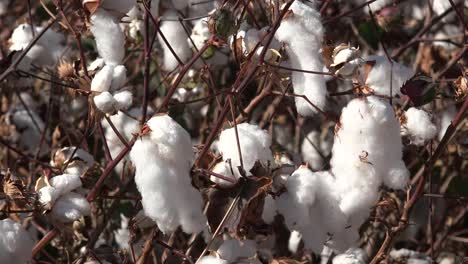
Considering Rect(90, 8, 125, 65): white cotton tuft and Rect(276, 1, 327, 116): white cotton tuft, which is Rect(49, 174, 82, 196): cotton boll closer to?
Rect(90, 8, 125, 65): white cotton tuft

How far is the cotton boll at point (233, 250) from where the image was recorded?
1261mm

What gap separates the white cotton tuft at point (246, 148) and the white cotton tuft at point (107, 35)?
25 centimetres

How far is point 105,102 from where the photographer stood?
1.29m

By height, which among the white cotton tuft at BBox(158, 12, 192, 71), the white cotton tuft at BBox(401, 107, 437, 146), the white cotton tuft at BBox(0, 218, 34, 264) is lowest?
the white cotton tuft at BBox(0, 218, 34, 264)

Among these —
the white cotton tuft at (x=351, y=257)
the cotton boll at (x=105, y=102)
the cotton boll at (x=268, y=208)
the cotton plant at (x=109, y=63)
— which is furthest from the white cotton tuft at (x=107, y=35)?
the white cotton tuft at (x=351, y=257)

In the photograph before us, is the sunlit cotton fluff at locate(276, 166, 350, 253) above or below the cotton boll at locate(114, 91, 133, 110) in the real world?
below

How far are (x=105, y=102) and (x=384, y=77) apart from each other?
43 cm

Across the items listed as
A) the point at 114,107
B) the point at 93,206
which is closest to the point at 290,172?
the point at 114,107

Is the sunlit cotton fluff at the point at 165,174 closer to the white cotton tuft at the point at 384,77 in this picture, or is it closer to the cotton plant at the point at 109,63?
the cotton plant at the point at 109,63

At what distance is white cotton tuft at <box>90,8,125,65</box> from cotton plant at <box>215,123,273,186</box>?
0.25 m

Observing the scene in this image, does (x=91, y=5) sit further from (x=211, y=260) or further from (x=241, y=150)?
(x=211, y=260)

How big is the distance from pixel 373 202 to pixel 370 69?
208mm

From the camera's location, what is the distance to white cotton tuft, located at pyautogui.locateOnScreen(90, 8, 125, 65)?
4.36ft

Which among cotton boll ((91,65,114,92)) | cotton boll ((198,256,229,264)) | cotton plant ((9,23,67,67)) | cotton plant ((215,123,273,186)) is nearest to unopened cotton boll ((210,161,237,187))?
cotton plant ((215,123,273,186))
